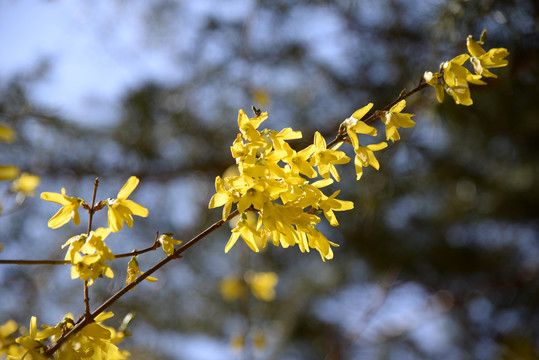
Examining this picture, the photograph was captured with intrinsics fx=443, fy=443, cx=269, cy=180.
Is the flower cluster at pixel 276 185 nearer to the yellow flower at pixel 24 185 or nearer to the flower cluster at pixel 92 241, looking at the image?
the flower cluster at pixel 92 241

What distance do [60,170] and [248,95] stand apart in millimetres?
808

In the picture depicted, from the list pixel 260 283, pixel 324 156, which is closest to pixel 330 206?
pixel 324 156

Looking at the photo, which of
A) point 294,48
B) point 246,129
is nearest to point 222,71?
point 294,48

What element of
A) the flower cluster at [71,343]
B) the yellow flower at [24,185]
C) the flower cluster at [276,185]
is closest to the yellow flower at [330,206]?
the flower cluster at [276,185]

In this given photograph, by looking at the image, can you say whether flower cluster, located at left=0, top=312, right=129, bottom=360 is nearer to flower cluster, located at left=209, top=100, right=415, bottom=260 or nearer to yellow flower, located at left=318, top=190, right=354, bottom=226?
flower cluster, located at left=209, top=100, right=415, bottom=260

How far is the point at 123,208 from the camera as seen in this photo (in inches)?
26.4

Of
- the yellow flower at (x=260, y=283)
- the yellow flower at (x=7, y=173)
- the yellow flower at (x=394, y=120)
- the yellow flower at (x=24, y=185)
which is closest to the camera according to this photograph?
the yellow flower at (x=7, y=173)

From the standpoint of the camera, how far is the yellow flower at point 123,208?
66cm

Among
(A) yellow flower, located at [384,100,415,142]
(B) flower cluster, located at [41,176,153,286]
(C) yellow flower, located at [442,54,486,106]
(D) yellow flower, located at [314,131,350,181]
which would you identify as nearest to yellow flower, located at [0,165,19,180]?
(B) flower cluster, located at [41,176,153,286]

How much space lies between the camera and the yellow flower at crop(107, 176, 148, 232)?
656 mm

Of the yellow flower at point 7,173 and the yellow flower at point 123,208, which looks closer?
the yellow flower at point 7,173

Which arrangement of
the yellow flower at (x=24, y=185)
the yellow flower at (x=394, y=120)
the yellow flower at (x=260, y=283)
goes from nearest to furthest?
the yellow flower at (x=394, y=120)
the yellow flower at (x=24, y=185)
the yellow flower at (x=260, y=283)

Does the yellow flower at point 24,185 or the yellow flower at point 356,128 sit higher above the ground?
the yellow flower at point 356,128

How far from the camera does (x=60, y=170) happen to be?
5.76 ft
